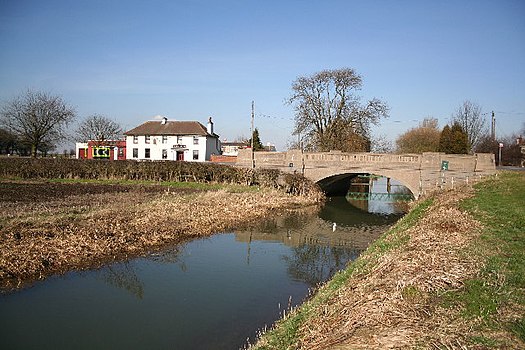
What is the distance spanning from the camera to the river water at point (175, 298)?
7.54 metres

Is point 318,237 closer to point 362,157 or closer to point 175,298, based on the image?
point 175,298

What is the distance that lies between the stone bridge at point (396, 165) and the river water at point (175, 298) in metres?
14.9

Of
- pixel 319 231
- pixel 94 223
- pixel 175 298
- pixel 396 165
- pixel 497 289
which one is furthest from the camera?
pixel 396 165

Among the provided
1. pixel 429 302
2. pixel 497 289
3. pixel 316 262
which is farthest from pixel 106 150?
pixel 497 289

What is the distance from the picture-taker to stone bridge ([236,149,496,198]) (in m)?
28.0

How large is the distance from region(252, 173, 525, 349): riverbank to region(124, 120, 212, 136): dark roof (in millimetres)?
50073

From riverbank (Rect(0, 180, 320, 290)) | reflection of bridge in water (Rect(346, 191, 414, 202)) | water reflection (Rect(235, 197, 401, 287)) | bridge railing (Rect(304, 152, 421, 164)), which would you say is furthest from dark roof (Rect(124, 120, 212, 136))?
water reflection (Rect(235, 197, 401, 287))

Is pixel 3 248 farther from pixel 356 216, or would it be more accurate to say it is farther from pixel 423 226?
pixel 356 216

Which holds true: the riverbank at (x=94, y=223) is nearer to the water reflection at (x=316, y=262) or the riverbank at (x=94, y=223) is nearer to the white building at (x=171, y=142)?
the water reflection at (x=316, y=262)

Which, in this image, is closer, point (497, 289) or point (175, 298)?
point (497, 289)

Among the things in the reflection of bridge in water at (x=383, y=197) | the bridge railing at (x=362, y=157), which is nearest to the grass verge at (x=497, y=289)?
the bridge railing at (x=362, y=157)

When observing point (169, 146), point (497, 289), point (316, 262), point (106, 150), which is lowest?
point (316, 262)

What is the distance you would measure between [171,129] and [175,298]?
168ft

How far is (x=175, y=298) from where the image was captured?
9.62m
